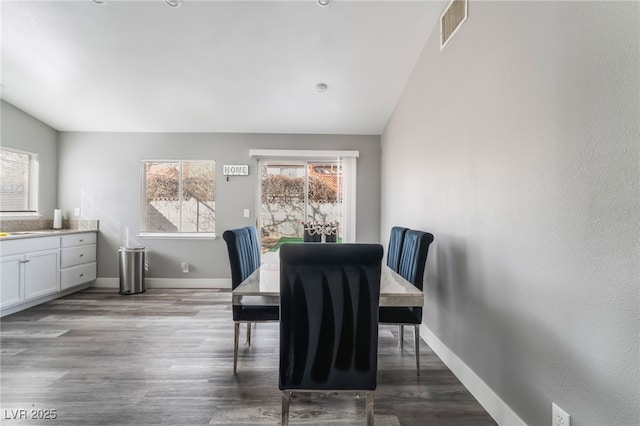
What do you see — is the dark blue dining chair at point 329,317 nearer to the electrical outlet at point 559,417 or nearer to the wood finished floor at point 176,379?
the wood finished floor at point 176,379

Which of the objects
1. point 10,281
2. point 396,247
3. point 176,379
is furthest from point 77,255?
point 396,247

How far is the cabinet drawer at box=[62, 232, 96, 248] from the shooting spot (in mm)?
3777

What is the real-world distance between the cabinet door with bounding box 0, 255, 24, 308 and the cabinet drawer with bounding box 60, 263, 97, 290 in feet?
1.76

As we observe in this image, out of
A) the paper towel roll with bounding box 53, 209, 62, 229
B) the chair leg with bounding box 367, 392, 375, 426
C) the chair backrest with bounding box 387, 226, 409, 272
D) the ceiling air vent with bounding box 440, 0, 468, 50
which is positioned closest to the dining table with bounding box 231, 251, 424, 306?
the chair leg with bounding box 367, 392, 375, 426

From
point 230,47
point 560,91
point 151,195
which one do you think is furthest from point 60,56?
point 560,91

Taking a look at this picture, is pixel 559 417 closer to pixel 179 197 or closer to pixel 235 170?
pixel 235 170

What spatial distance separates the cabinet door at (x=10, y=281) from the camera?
299 cm

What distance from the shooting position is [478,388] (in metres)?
1.79

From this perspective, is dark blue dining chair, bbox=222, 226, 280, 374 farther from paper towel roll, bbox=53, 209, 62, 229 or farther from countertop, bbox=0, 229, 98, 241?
paper towel roll, bbox=53, 209, 62, 229

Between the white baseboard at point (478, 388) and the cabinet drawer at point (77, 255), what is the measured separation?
4.58m

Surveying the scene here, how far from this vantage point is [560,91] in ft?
3.99

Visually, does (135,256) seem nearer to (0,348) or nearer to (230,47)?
(0,348)

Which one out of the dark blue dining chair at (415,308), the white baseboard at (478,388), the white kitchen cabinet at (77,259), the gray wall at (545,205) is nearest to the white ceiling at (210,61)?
the gray wall at (545,205)

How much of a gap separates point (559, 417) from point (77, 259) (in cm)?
518
